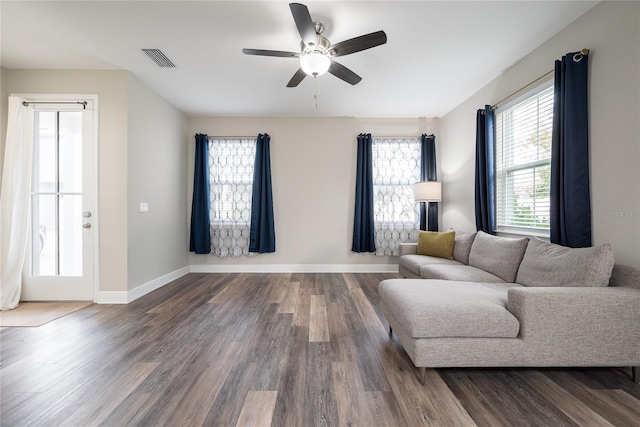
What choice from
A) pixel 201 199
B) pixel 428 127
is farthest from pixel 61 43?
pixel 428 127

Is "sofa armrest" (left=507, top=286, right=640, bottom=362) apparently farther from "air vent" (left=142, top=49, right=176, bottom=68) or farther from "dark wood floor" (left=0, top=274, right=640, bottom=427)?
"air vent" (left=142, top=49, right=176, bottom=68)

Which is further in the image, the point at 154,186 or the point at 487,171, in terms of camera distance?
the point at 154,186

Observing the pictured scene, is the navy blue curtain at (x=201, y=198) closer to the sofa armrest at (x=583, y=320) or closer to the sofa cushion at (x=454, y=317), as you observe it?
the sofa cushion at (x=454, y=317)

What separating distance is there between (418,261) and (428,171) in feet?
6.25

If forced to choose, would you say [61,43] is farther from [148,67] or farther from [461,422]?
[461,422]

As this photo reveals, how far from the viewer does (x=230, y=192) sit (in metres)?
4.53

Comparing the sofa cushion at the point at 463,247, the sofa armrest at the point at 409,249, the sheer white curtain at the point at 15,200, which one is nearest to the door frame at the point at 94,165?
the sheer white curtain at the point at 15,200

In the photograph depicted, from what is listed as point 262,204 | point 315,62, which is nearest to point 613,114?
point 315,62

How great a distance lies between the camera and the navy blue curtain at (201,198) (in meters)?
4.42

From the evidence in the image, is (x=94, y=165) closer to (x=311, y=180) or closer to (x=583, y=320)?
(x=311, y=180)

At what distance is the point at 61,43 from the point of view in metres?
2.55

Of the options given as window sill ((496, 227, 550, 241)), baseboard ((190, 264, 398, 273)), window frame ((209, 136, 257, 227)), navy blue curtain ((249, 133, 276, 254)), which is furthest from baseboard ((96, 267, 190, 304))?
window sill ((496, 227, 550, 241))

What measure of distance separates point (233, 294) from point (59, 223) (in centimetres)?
225

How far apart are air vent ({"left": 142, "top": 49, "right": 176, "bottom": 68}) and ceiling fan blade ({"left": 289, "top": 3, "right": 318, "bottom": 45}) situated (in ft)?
5.50
